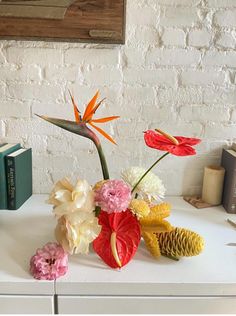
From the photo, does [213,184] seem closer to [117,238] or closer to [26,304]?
[117,238]

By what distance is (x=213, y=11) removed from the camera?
1.07m

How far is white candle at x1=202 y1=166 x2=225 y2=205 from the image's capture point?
112 cm

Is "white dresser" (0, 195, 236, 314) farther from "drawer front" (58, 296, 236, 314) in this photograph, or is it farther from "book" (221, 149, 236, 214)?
"book" (221, 149, 236, 214)

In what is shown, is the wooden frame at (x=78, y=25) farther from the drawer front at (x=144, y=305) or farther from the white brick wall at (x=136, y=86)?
the drawer front at (x=144, y=305)

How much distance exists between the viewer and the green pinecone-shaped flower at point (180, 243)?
767 millimetres

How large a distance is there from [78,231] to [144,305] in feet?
0.78

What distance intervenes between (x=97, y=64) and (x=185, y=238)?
0.66m

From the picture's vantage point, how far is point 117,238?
77 centimetres

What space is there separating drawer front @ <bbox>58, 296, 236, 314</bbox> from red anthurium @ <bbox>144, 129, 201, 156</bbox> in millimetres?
349

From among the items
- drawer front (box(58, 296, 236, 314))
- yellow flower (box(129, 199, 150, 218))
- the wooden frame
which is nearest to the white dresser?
drawer front (box(58, 296, 236, 314))

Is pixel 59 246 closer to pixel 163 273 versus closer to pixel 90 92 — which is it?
pixel 163 273

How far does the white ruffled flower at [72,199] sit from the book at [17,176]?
367mm

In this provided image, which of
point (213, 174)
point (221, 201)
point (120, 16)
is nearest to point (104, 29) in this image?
point (120, 16)

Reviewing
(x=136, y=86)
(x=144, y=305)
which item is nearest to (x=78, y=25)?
(x=136, y=86)
